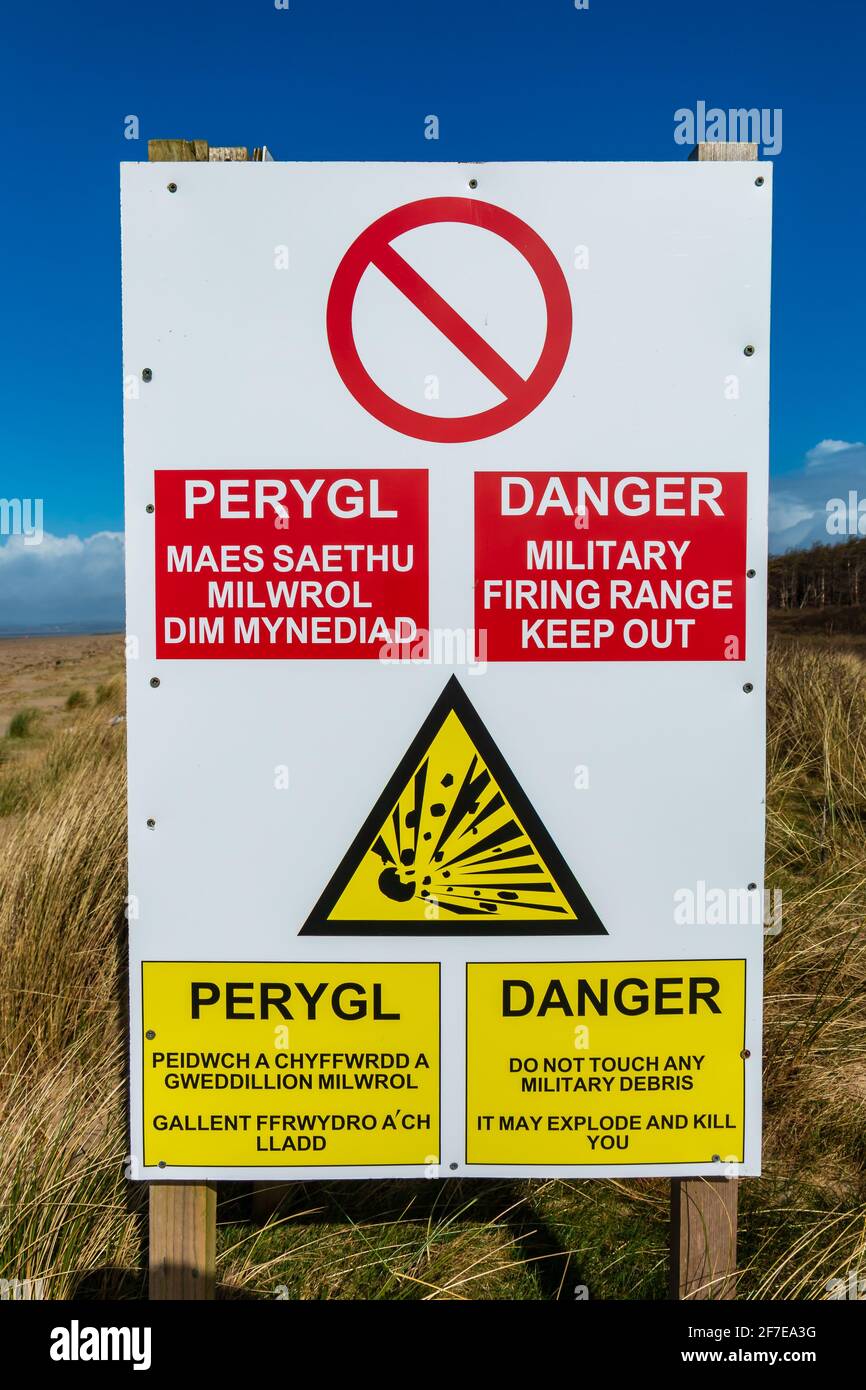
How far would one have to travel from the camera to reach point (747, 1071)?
197 cm

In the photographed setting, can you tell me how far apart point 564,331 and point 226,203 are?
755mm

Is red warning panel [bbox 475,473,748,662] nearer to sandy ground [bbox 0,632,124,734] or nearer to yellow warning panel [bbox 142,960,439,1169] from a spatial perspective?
yellow warning panel [bbox 142,960,439,1169]

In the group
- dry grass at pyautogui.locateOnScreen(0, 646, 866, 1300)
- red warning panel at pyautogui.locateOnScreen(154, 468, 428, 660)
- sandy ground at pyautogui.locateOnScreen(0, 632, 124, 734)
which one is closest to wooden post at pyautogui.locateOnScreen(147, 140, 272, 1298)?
dry grass at pyautogui.locateOnScreen(0, 646, 866, 1300)

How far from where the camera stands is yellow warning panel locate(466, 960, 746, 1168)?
1949mm

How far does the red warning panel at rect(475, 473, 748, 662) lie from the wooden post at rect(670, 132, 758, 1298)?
115cm

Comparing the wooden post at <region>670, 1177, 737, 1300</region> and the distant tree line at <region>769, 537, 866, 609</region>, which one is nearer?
the wooden post at <region>670, 1177, 737, 1300</region>

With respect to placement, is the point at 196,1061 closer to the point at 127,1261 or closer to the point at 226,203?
the point at 127,1261

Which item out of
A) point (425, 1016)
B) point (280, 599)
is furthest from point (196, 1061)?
point (280, 599)

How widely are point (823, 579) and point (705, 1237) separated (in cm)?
2800

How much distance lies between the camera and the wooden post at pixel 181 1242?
1.96 meters

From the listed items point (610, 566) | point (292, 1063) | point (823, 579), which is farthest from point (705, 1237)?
point (823, 579)

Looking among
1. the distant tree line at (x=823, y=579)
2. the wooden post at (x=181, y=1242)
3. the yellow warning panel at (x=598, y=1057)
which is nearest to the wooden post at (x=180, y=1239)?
the wooden post at (x=181, y=1242)

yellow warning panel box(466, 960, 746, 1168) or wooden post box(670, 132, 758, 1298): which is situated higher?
yellow warning panel box(466, 960, 746, 1168)

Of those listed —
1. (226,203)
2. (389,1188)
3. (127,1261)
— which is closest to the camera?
(226,203)
